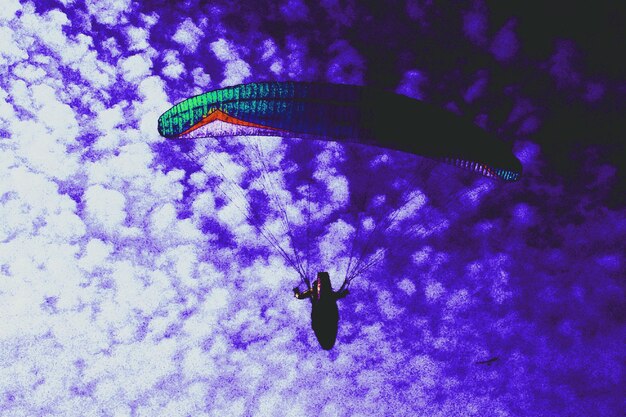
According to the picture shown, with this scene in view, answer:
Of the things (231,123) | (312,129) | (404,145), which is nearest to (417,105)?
(404,145)

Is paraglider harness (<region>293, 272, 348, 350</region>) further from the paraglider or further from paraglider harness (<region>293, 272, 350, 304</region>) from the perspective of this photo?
the paraglider

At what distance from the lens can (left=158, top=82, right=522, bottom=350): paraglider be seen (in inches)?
265

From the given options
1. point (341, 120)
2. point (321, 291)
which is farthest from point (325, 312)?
point (341, 120)

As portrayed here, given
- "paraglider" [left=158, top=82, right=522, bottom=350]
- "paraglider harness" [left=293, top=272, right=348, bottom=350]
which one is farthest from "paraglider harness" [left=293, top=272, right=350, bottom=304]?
"paraglider" [left=158, top=82, right=522, bottom=350]

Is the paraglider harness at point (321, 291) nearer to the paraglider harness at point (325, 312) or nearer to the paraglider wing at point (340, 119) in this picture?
the paraglider harness at point (325, 312)

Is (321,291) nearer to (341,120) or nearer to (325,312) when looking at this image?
(325,312)

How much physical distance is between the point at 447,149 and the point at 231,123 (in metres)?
3.69

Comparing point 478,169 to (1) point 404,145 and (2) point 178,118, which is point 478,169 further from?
(2) point 178,118

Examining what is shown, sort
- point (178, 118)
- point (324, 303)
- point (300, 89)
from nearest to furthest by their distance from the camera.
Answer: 1. point (300, 89)
2. point (178, 118)
3. point (324, 303)

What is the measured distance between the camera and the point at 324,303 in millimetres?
8188

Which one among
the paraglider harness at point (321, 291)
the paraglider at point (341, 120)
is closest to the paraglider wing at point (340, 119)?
the paraglider at point (341, 120)

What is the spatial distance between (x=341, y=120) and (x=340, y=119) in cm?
2

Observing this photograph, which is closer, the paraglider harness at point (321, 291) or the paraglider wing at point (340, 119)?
the paraglider wing at point (340, 119)

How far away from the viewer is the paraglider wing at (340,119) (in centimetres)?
673
